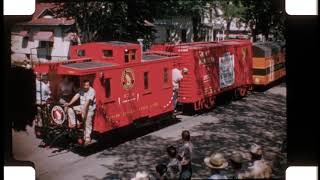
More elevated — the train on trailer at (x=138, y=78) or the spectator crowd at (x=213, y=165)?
the train on trailer at (x=138, y=78)

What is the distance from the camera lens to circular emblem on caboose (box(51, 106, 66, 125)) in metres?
9.79

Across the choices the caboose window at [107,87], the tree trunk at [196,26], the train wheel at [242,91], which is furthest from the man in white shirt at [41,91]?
the train wheel at [242,91]

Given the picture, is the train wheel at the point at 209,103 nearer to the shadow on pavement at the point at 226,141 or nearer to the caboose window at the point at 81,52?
the shadow on pavement at the point at 226,141

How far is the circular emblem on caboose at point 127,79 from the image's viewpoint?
409 inches

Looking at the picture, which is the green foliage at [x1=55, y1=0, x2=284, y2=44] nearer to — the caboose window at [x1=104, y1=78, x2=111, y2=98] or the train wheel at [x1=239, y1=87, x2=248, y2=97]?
the caboose window at [x1=104, y1=78, x2=111, y2=98]

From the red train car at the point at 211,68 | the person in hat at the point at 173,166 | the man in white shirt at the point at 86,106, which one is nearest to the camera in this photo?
the person in hat at the point at 173,166

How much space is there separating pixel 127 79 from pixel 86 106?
123 cm

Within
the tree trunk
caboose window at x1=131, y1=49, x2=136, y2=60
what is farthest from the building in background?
the tree trunk

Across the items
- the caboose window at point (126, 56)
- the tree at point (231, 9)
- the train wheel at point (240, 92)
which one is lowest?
the train wheel at point (240, 92)

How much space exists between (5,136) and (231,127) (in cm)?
440

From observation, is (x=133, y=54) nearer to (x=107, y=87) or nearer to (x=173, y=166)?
(x=107, y=87)

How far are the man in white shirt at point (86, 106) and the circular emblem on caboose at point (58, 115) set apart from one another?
16 cm

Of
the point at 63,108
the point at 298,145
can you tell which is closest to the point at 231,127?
the point at 298,145

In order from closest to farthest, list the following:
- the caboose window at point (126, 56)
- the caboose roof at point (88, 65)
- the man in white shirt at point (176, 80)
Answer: the caboose roof at point (88, 65) → the caboose window at point (126, 56) → the man in white shirt at point (176, 80)
